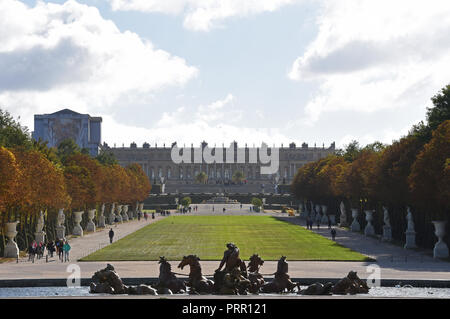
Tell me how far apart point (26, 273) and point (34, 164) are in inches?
874

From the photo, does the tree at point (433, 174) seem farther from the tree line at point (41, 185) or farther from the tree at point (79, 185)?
the tree at point (79, 185)

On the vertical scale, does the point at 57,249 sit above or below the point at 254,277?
below

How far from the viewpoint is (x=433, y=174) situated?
4897 centimetres

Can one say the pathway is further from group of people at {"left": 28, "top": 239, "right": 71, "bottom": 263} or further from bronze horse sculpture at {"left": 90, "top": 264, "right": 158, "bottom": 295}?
bronze horse sculpture at {"left": 90, "top": 264, "right": 158, "bottom": 295}

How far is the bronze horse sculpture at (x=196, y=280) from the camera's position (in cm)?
2736

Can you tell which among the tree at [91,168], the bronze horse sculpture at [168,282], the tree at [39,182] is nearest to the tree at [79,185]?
the tree at [91,168]

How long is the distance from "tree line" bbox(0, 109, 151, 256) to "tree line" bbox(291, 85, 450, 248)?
1091 inches

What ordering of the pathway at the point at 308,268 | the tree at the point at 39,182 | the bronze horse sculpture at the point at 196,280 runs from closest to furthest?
the bronze horse sculpture at the point at 196,280 → the pathway at the point at 308,268 → the tree at the point at 39,182

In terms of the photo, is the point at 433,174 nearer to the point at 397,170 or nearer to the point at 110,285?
the point at 397,170

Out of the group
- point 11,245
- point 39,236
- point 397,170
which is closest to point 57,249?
point 11,245

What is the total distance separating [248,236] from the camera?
6662 cm

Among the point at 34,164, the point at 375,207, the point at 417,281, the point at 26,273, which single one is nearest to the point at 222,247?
the point at 34,164

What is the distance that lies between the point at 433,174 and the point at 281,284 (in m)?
23.7
